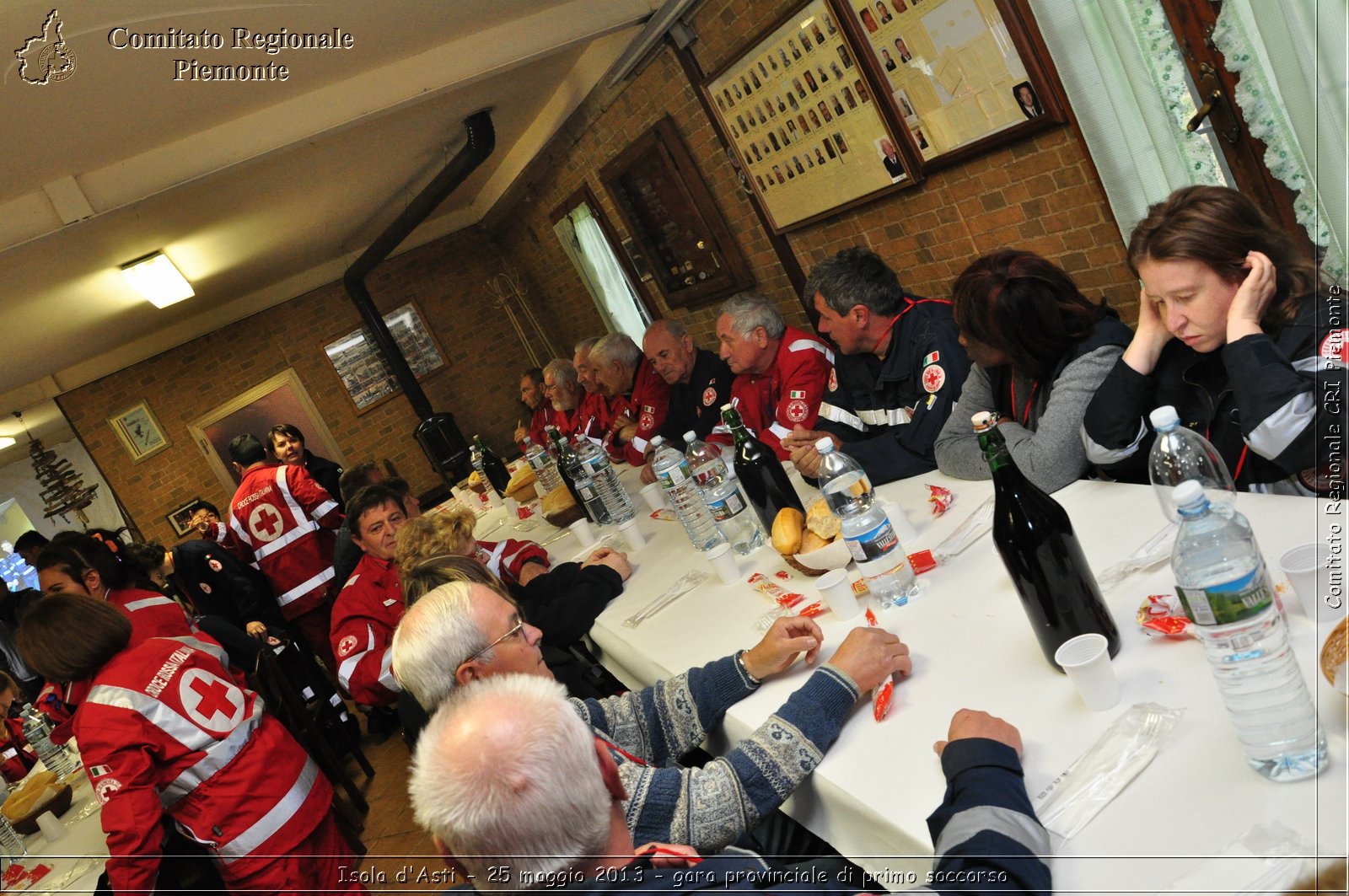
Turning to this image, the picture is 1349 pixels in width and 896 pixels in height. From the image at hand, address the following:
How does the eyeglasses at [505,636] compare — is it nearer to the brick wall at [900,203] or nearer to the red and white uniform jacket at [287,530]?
the brick wall at [900,203]

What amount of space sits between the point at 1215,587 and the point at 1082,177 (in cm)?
271

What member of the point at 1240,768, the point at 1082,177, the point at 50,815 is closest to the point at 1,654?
the point at 50,815

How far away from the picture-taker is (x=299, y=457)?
261 inches

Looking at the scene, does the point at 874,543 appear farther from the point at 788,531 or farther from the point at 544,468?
→ the point at 544,468

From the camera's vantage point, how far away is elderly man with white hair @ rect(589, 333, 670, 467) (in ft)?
16.9

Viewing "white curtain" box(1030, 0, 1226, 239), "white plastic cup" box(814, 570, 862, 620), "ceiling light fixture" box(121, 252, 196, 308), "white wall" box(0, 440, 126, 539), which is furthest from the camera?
"white wall" box(0, 440, 126, 539)

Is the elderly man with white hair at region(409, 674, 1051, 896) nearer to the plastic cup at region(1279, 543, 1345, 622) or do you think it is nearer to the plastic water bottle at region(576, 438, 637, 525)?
the plastic cup at region(1279, 543, 1345, 622)

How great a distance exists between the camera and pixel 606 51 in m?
5.91

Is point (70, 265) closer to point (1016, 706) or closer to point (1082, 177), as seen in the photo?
point (1082, 177)

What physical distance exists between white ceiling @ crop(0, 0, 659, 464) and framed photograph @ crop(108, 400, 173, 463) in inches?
37.0

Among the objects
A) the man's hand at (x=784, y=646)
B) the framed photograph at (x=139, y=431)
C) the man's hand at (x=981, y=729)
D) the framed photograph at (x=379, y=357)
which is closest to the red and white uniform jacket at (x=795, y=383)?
the man's hand at (x=784, y=646)

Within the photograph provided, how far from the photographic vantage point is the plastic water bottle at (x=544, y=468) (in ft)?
16.1

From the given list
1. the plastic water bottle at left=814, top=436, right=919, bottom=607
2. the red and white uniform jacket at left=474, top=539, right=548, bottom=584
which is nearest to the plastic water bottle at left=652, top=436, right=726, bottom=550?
the red and white uniform jacket at left=474, top=539, right=548, bottom=584

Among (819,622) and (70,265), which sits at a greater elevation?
(70,265)
